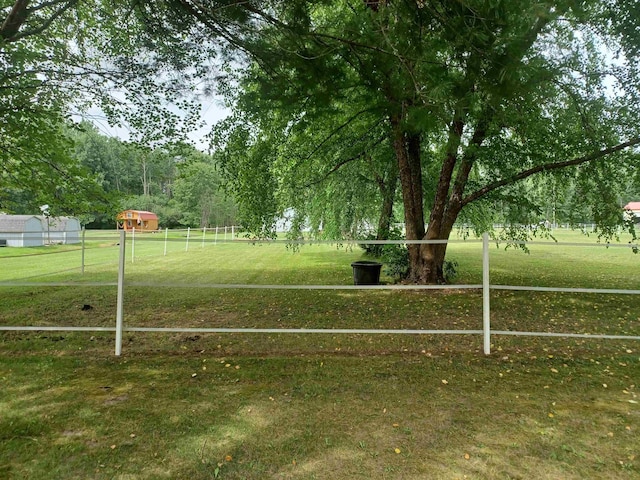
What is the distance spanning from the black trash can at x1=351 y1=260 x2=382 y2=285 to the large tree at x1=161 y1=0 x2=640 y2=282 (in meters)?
2.86

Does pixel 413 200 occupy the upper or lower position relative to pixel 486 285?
upper

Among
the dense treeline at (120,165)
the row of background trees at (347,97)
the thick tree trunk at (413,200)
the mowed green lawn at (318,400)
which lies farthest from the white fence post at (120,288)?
the thick tree trunk at (413,200)

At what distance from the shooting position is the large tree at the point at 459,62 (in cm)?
336

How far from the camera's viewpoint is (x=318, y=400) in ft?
10.0

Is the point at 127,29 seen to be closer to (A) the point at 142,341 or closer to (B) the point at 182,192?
(A) the point at 142,341

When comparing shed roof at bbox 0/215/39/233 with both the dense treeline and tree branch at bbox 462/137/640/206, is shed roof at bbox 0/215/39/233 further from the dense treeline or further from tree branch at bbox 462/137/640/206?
tree branch at bbox 462/137/640/206

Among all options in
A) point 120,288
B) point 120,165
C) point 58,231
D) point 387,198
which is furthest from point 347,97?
point 120,165

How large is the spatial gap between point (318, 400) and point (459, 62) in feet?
10.4

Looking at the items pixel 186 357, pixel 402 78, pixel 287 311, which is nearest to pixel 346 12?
pixel 402 78

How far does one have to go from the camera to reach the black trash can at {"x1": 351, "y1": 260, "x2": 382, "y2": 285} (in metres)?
8.29

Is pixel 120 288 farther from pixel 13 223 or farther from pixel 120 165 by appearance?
pixel 13 223

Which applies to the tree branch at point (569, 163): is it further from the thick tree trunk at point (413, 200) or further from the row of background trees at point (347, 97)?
the thick tree trunk at point (413, 200)

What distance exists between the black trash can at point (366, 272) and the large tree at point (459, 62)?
9.37ft

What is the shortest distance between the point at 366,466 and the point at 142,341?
135 inches
